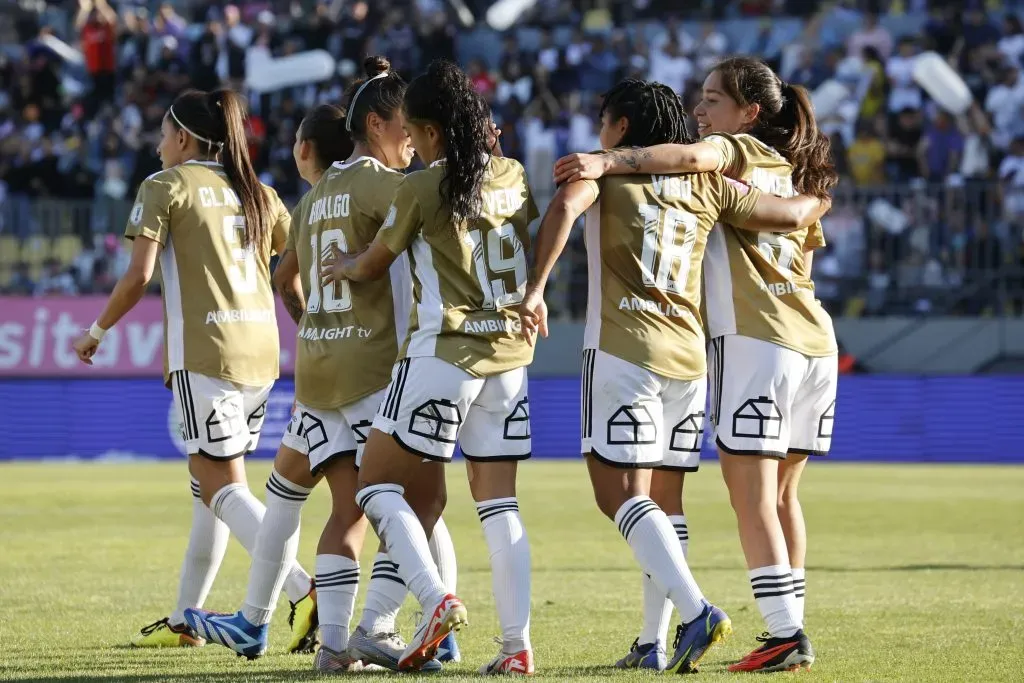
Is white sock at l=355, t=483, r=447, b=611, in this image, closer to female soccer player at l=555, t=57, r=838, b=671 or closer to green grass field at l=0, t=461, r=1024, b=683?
green grass field at l=0, t=461, r=1024, b=683

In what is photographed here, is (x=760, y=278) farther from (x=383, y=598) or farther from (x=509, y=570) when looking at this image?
(x=383, y=598)

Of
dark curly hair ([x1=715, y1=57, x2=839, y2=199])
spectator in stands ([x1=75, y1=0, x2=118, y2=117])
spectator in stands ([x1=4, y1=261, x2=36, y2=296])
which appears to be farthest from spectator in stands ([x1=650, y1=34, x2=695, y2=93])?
dark curly hair ([x1=715, y1=57, x2=839, y2=199])

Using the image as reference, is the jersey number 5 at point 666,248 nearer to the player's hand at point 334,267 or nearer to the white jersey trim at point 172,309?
the player's hand at point 334,267

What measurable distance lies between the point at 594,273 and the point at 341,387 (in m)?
1.06

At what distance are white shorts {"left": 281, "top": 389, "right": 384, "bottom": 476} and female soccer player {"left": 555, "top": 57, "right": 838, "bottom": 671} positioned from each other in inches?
46.2

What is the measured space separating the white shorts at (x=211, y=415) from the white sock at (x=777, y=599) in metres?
2.32

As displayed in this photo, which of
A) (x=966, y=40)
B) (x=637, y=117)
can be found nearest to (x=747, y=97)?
(x=637, y=117)

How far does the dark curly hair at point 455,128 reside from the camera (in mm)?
5340

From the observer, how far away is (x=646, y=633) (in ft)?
19.2

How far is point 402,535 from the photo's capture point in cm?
530

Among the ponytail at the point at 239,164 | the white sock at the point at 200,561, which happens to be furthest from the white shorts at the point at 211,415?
the ponytail at the point at 239,164

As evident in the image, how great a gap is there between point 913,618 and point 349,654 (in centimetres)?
312

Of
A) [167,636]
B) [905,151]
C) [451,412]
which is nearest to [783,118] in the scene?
[451,412]

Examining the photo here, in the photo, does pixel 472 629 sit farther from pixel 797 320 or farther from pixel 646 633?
pixel 797 320
